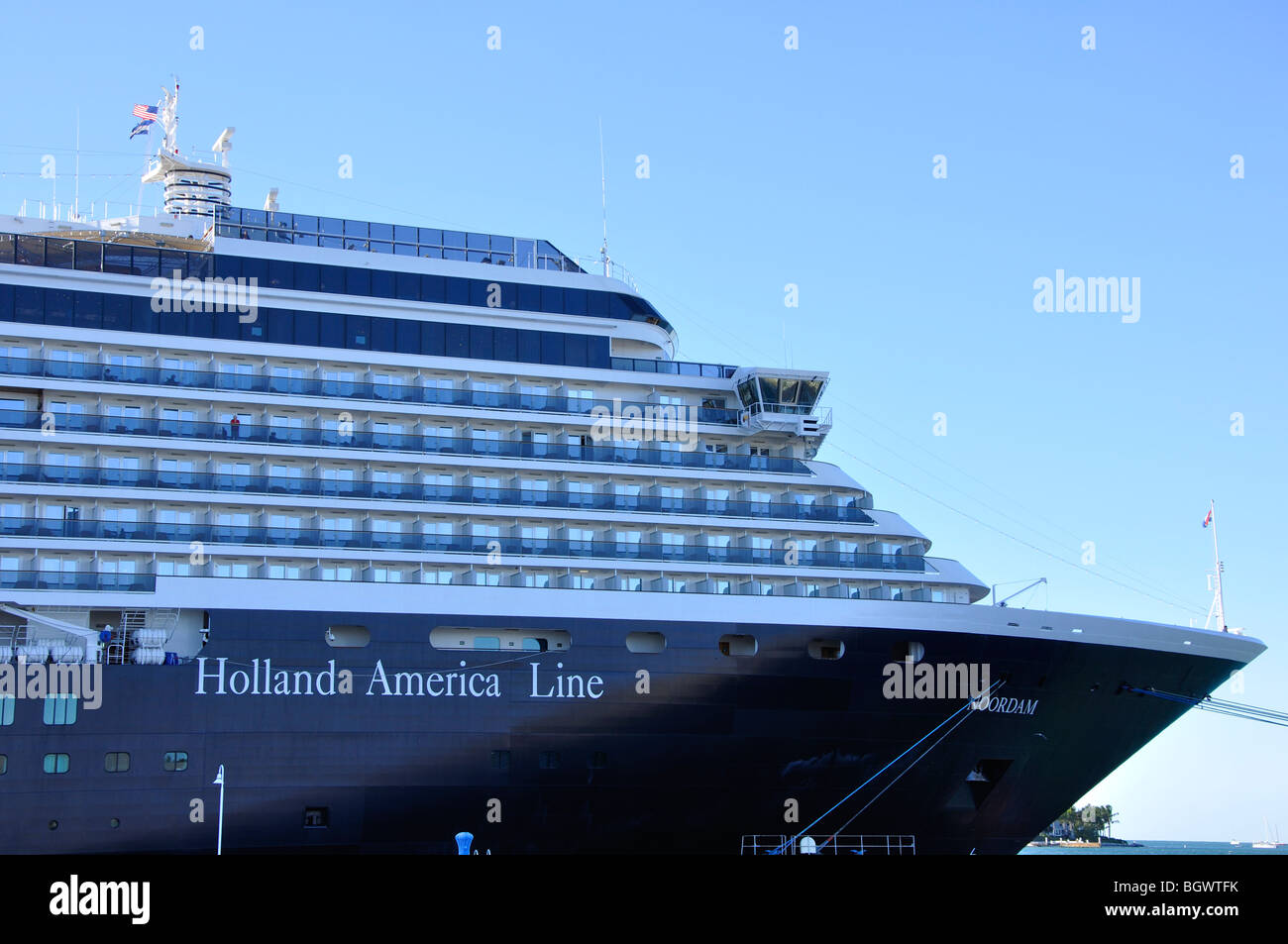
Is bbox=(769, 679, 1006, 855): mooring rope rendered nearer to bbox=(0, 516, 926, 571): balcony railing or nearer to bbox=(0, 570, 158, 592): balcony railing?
bbox=(0, 516, 926, 571): balcony railing

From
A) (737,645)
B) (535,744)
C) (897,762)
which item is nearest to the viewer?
(535,744)

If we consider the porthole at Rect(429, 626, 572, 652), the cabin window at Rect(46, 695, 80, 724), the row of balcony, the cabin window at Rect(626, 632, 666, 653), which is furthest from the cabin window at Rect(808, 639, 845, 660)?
the cabin window at Rect(46, 695, 80, 724)

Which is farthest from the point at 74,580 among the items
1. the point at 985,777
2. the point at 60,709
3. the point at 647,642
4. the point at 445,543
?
the point at 985,777

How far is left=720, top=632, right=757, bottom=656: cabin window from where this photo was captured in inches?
1243

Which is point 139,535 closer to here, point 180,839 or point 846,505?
point 180,839

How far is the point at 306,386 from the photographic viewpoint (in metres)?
33.7

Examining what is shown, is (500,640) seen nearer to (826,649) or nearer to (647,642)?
(647,642)

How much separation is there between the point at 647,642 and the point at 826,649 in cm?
403

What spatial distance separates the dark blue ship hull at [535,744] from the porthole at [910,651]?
37 cm

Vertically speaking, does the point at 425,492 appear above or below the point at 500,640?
above

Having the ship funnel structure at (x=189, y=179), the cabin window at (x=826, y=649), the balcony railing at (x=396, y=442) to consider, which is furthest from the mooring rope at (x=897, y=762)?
the ship funnel structure at (x=189, y=179)

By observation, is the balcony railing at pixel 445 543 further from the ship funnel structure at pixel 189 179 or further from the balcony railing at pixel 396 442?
the ship funnel structure at pixel 189 179
